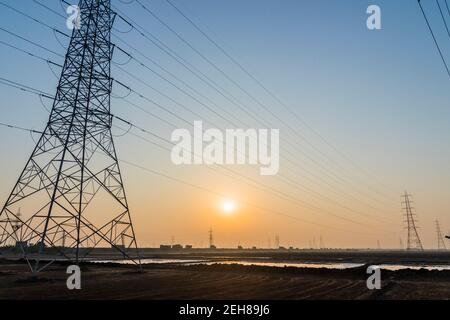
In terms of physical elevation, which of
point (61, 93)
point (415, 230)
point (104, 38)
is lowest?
point (415, 230)

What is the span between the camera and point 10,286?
67.5 feet

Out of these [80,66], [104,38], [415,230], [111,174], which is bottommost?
[415,230]

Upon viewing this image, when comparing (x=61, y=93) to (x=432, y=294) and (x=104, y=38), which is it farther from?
(x=432, y=294)
